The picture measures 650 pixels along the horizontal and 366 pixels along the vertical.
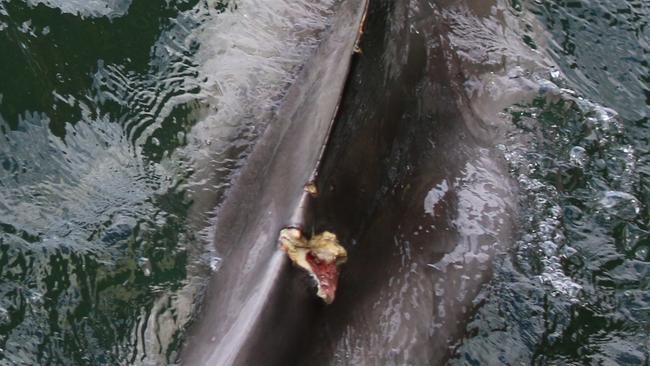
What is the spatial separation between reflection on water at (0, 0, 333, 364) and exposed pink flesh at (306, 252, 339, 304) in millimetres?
625

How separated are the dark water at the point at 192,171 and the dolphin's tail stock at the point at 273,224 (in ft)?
0.45

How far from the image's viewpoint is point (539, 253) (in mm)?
4285

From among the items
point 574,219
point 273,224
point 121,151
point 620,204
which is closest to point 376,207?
point 273,224

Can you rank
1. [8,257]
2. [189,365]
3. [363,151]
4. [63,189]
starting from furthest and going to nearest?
[63,189], [8,257], [363,151], [189,365]

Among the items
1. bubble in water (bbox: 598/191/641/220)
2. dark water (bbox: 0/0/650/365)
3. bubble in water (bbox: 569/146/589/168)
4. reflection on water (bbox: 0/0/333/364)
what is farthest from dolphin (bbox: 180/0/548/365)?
bubble in water (bbox: 598/191/641/220)

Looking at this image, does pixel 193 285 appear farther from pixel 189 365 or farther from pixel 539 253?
pixel 539 253

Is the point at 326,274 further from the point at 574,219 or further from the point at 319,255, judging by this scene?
the point at 574,219

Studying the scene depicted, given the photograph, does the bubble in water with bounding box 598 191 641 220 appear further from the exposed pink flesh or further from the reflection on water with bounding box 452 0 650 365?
the exposed pink flesh

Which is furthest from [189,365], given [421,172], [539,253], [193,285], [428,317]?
[539,253]

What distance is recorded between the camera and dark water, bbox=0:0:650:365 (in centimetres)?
390

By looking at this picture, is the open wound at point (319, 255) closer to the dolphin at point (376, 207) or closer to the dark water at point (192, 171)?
the dolphin at point (376, 207)

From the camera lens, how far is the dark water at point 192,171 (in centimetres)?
390

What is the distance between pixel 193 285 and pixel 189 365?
0.44m

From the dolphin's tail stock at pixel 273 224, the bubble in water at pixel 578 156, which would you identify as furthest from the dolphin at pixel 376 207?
the bubble in water at pixel 578 156
